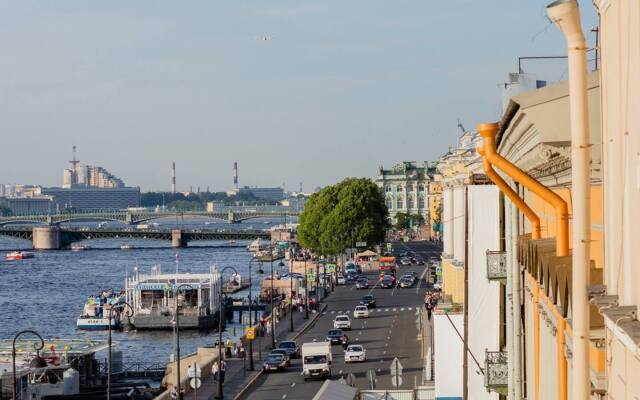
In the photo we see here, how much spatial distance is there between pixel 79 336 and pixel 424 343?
3697cm

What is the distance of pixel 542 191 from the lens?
30.6ft

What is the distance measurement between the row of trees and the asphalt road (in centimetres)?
3883

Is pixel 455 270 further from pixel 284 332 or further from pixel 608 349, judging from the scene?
pixel 608 349

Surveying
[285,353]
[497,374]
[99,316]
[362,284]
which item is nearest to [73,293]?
[99,316]

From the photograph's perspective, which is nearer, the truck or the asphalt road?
the asphalt road

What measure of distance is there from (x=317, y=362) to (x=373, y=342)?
41.3 ft

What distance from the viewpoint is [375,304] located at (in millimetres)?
78562

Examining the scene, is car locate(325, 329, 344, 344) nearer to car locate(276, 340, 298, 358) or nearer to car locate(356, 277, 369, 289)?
car locate(276, 340, 298, 358)

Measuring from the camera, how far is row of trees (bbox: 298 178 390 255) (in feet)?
453

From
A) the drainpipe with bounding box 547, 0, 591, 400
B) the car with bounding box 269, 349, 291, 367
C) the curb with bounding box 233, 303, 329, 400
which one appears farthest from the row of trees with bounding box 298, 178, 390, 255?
the drainpipe with bounding box 547, 0, 591, 400

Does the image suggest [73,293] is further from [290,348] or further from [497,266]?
[497,266]

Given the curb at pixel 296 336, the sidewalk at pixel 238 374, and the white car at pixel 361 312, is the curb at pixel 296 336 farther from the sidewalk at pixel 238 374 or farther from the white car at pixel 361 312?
the white car at pixel 361 312

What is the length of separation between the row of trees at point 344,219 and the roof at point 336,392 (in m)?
105

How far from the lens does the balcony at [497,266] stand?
66.7 feet
